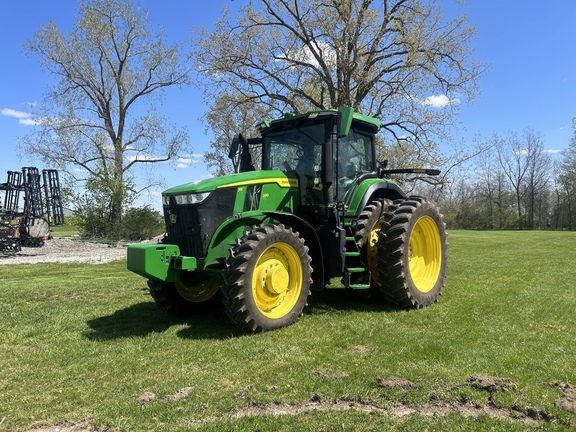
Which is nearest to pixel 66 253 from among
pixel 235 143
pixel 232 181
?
pixel 235 143

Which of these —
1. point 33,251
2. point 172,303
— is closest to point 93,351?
point 172,303

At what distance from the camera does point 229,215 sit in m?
5.54

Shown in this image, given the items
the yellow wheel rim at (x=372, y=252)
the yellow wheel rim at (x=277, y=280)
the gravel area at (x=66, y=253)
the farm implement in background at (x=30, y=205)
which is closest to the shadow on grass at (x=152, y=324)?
the yellow wheel rim at (x=277, y=280)

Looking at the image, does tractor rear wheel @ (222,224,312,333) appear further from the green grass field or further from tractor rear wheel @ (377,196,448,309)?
tractor rear wheel @ (377,196,448,309)

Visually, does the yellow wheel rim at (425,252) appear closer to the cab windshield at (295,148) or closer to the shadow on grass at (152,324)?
the cab windshield at (295,148)

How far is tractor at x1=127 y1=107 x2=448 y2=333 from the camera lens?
5.18 m

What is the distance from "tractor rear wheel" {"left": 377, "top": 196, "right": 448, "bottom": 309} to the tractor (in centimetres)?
2

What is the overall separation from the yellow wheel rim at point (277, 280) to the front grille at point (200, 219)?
0.70 m

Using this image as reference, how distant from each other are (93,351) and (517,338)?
4.62 meters

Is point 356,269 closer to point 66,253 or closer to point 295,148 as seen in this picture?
point 295,148

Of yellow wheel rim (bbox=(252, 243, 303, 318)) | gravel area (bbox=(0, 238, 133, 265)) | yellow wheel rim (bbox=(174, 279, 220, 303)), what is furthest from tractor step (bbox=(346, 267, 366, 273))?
gravel area (bbox=(0, 238, 133, 265))

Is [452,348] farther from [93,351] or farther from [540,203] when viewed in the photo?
[540,203]

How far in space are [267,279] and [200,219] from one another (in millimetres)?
1077

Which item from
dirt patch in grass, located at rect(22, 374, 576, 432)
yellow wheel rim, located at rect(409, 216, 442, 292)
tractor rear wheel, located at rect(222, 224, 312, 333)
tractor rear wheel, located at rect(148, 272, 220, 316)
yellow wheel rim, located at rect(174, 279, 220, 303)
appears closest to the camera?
dirt patch in grass, located at rect(22, 374, 576, 432)
